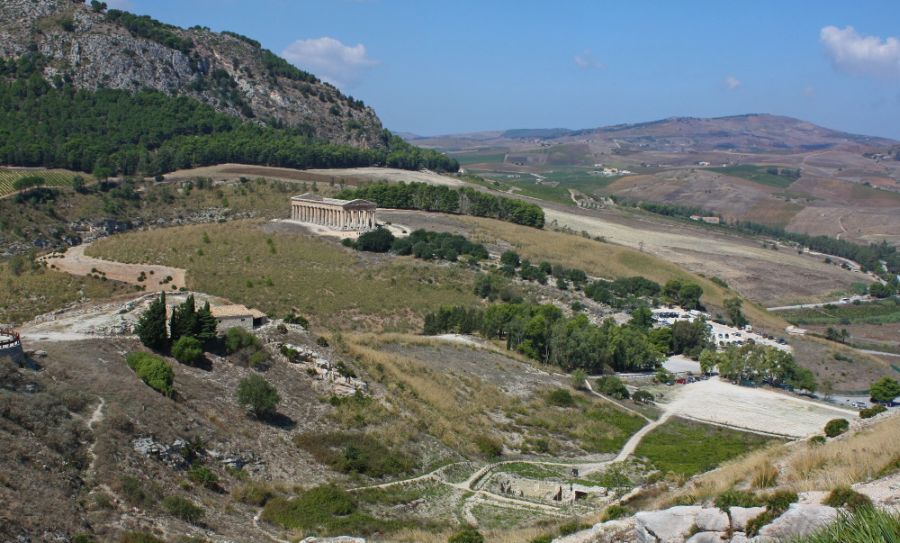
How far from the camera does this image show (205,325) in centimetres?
3697

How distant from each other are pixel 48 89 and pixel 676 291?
3901 inches

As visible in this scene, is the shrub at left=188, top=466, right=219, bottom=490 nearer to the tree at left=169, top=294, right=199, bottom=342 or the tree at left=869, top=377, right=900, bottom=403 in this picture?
the tree at left=169, top=294, right=199, bottom=342

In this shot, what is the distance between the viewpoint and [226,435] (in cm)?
3025

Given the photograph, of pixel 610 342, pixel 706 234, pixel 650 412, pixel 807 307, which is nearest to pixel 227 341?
pixel 650 412

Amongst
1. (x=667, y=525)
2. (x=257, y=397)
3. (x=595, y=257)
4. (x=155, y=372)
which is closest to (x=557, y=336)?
(x=257, y=397)

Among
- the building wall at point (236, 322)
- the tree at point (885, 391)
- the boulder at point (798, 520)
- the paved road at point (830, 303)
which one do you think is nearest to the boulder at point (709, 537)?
the boulder at point (798, 520)

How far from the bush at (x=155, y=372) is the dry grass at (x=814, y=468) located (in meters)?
18.4

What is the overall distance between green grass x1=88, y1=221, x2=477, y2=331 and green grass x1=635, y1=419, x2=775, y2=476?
2665 centimetres

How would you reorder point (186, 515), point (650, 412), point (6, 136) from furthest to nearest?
1. point (6, 136)
2. point (650, 412)
3. point (186, 515)

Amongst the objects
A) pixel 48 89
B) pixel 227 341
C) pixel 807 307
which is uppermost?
pixel 48 89

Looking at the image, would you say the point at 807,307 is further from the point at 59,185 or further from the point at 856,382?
the point at 59,185

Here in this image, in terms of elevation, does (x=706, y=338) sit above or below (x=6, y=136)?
below

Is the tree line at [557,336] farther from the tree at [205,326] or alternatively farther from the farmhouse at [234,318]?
→ the tree at [205,326]

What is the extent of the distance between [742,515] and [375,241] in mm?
77296
